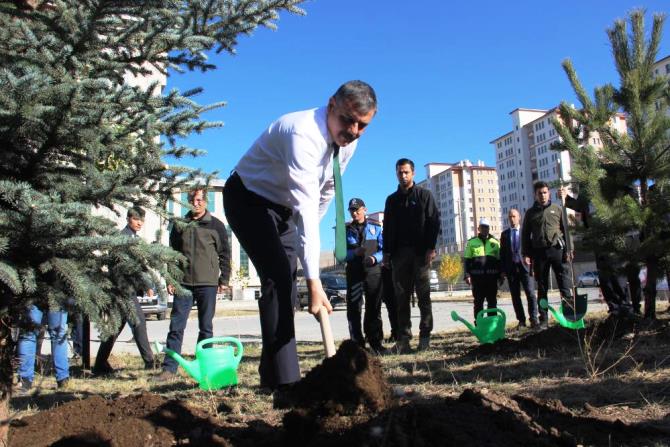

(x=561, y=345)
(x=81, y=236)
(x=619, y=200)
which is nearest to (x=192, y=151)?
(x=81, y=236)

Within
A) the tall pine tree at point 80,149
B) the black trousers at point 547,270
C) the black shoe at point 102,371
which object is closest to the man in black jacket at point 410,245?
the black trousers at point 547,270

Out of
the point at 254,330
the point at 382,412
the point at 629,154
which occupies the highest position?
the point at 629,154

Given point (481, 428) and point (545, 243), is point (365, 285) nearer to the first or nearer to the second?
point (545, 243)

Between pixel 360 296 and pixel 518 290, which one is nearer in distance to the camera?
pixel 360 296

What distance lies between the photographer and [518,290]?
8.20m

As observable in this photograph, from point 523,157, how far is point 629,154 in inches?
3974

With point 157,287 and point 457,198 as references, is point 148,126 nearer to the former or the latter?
point 157,287

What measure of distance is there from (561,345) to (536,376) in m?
1.27

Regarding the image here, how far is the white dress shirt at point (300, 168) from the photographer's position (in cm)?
254

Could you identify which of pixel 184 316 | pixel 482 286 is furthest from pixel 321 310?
pixel 482 286

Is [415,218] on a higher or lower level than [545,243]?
higher

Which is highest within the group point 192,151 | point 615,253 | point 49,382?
point 192,151

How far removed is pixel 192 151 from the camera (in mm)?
3896

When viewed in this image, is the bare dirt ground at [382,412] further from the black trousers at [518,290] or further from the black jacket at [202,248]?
the black trousers at [518,290]
